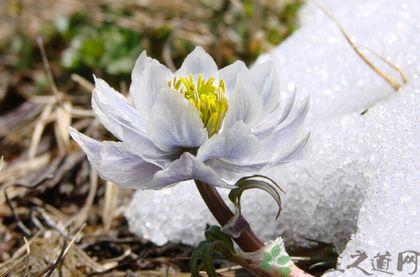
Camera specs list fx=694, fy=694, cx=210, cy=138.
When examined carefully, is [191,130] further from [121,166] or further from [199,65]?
[199,65]

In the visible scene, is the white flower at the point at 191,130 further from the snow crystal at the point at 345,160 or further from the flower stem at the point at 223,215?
the snow crystal at the point at 345,160

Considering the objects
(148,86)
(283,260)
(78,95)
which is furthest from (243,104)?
Result: (78,95)

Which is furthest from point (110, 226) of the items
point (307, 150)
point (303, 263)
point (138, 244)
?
point (307, 150)

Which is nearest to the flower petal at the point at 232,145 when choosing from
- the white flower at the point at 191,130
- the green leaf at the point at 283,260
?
the white flower at the point at 191,130

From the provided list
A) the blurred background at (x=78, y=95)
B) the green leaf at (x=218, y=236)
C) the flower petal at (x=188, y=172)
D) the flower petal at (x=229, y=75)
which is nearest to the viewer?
the flower petal at (x=188, y=172)

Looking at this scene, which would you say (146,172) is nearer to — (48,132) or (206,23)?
(48,132)
